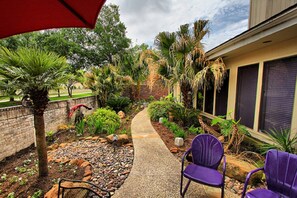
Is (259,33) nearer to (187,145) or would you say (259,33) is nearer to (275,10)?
(275,10)

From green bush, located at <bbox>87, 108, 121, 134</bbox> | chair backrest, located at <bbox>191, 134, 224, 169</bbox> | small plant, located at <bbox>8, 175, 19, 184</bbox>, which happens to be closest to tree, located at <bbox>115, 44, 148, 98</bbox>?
green bush, located at <bbox>87, 108, 121, 134</bbox>

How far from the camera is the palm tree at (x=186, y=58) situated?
4883 millimetres

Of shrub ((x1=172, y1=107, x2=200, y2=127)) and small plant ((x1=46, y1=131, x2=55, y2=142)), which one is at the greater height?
shrub ((x1=172, y1=107, x2=200, y2=127))

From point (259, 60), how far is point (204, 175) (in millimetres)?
3313

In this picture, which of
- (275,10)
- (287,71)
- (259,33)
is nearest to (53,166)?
(259,33)

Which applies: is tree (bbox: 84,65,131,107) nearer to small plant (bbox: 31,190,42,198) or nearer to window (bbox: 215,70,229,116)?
window (bbox: 215,70,229,116)

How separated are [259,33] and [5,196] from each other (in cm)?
548

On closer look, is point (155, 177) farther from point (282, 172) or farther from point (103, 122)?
point (103, 122)

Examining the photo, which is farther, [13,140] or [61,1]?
[13,140]

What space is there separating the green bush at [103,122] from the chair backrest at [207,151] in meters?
3.33

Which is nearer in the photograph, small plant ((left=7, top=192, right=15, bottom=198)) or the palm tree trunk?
small plant ((left=7, top=192, right=15, bottom=198))

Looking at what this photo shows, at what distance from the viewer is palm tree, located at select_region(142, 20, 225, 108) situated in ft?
16.0

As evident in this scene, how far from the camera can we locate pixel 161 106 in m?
7.29

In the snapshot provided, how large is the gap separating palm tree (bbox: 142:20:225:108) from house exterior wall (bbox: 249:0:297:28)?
62.4 inches
